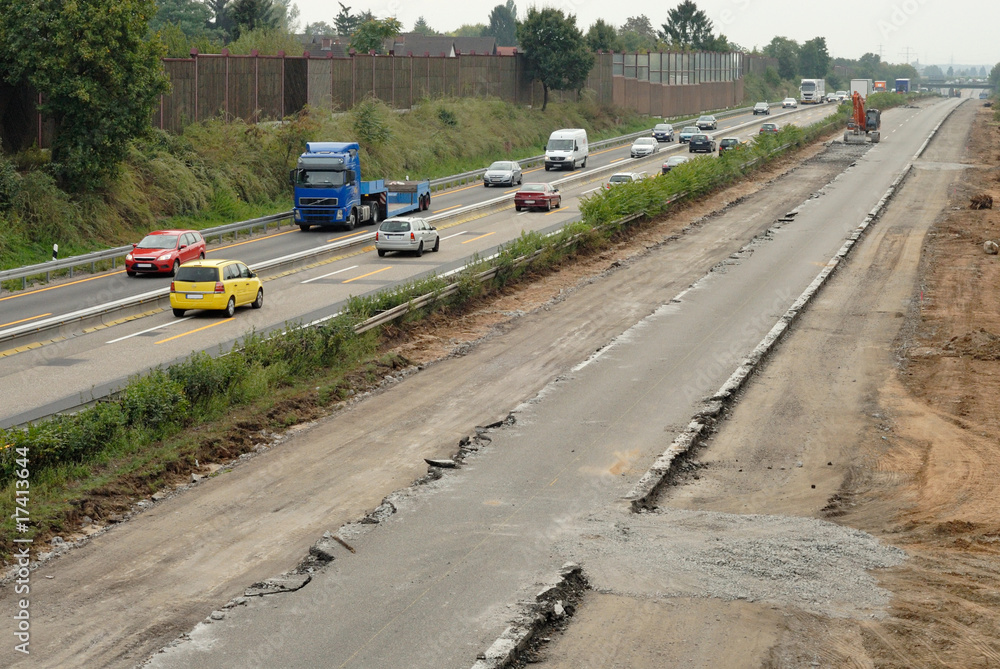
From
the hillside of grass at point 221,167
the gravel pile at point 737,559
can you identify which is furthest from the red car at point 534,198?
the gravel pile at point 737,559

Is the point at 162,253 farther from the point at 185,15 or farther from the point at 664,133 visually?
the point at 185,15

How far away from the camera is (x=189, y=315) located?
98.9 ft

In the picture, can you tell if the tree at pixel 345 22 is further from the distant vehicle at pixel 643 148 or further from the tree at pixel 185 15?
the distant vehicle at pixel 643 148

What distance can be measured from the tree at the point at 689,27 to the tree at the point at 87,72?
130 m

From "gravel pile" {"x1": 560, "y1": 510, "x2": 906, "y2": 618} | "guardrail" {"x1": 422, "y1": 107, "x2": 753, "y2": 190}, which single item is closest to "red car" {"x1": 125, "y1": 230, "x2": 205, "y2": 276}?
"gravel pile" {"x1": 560, "y1": 510, "x2": 906, "y2": 618}

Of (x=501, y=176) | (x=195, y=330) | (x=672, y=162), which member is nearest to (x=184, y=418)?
(x=195, y=330)

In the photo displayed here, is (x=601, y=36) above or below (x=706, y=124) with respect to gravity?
above

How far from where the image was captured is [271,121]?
59.7 m

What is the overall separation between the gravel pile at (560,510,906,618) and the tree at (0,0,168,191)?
32.8 meters

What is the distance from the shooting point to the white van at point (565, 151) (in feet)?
234

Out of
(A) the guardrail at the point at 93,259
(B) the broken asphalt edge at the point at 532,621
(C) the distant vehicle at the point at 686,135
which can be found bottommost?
(B) the broken asphalt edge at the point at 532,621

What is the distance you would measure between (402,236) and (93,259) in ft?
34.4

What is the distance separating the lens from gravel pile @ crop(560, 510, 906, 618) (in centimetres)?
1268

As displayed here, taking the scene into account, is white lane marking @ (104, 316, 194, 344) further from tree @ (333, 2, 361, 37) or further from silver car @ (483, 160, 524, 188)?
tree @ (333, 2, 361, 37)
